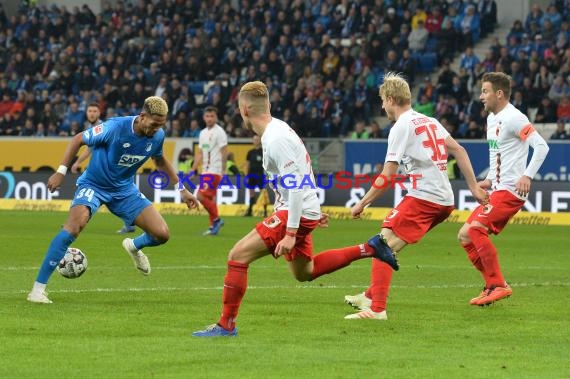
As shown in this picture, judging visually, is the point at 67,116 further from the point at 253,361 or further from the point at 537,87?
the point at 253,361

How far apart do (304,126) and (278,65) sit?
3967 millimetres

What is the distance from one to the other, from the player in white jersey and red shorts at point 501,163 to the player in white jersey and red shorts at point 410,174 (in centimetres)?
104

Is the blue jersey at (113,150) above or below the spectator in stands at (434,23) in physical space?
below

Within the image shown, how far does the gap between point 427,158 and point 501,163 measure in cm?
172

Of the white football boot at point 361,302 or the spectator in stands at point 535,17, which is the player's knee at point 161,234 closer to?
the white football boot at point 361,302

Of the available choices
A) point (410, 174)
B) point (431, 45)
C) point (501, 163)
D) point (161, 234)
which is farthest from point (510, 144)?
point (431, 45)

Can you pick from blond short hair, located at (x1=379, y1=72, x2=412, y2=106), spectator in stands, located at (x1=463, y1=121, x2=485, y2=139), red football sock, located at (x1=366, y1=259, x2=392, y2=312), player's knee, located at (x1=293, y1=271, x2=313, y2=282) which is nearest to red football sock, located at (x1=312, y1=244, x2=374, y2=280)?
player's knee, located at (x1=293, y1=271, x2=313, y2=282)

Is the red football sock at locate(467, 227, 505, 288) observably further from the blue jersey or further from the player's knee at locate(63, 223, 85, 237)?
the player's knee at locate(63, 223, 85, 237)

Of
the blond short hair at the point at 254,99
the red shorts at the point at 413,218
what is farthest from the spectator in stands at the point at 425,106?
the blond short hair at the point at 254,99

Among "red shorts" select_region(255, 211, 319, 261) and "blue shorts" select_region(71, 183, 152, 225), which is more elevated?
"red shorts" select_region(255, 211, 319, 261)

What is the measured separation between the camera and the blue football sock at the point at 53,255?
11984 mm

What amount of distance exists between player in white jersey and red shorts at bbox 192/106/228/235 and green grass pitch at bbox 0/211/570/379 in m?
4.88

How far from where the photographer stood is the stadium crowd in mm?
33469

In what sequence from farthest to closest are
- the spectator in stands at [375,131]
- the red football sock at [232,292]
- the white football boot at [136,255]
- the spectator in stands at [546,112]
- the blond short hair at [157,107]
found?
the spectator in stands at [375,131] < the spectator in stands at [546,112] < the white football boot at [136,255] < the blond short hair at [157,107] < the red football sock at [232,292]
